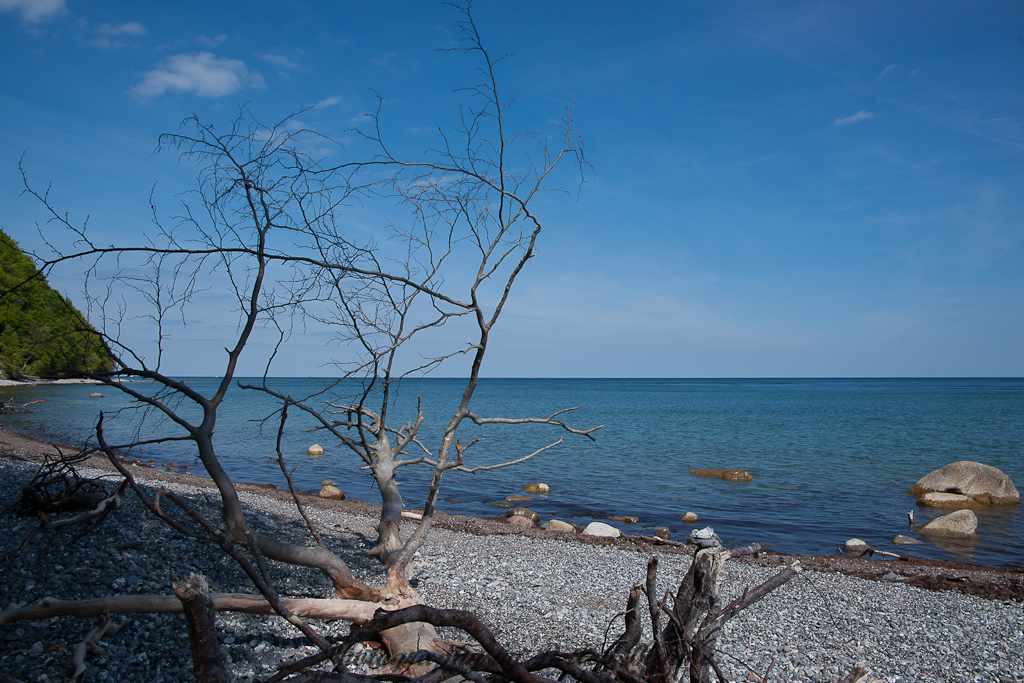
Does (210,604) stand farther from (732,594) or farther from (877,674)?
(732,594)

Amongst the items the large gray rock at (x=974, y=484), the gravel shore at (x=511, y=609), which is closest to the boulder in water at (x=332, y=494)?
the gravel shore at (x=511, y=609)

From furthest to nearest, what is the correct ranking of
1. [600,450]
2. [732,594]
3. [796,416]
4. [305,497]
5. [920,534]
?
1. [796,416]
2. [600,450]
3. [305,497]
4. [920,534]
5. [732,594]

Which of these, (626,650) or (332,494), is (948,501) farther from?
(626,650)

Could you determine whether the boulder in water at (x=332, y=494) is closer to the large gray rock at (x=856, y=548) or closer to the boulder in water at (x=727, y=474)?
the large gray rock at (x=856, y=548)

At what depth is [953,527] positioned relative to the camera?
571 inches

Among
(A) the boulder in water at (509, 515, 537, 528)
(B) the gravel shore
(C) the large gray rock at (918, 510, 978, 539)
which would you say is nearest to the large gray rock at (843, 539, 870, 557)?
(B) the gravel shore

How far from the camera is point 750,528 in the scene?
1509cm

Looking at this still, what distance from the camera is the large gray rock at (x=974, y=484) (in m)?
18.0

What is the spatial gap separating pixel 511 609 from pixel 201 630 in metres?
5.13

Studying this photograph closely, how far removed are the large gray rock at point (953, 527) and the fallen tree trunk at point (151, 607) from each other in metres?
15.9

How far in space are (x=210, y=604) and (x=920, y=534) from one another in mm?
17381

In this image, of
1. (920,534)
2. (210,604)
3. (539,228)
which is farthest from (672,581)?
(920,534)

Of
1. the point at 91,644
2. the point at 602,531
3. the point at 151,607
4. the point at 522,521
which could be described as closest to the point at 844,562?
the point at 602,531

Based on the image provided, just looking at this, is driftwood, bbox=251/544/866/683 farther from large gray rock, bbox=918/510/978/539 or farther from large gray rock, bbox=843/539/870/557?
large gray rock, bbox=918/510/978/539
